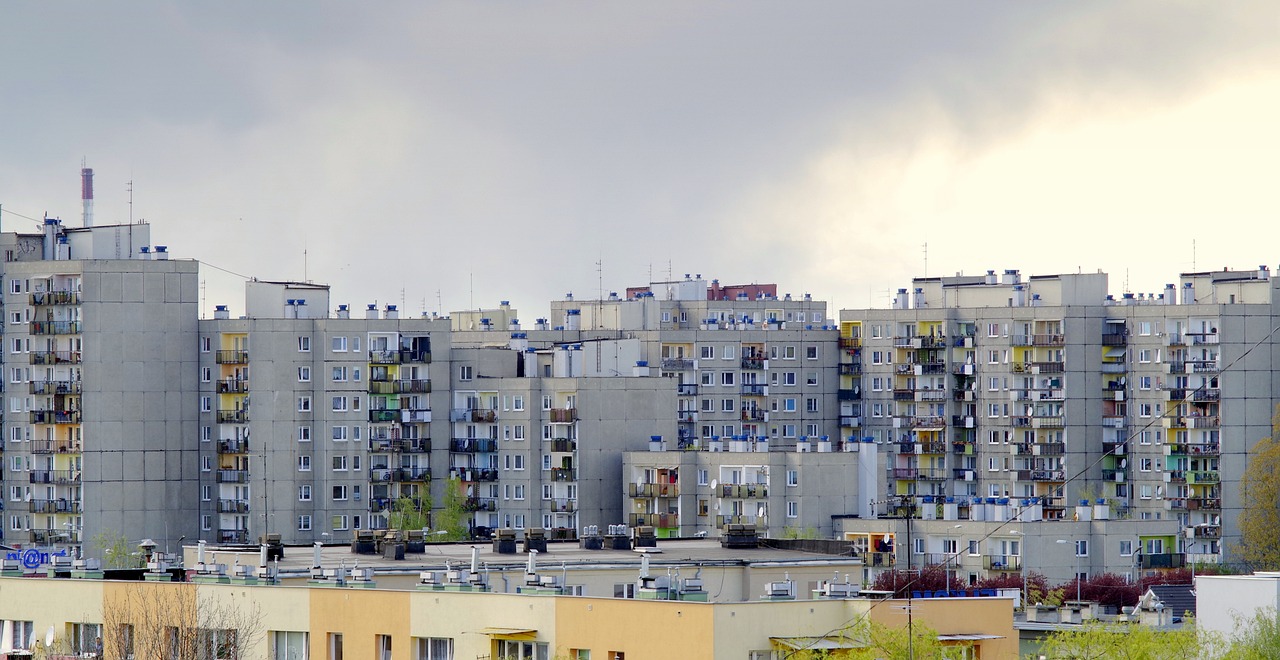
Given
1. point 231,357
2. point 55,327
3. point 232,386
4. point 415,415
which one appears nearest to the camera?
point 55,327

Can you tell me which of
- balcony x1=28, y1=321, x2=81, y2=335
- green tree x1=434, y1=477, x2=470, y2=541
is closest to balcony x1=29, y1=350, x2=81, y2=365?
balcony x1=28, y1=321, x2=81, y2=335

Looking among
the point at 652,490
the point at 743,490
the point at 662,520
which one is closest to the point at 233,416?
the point at 652,490

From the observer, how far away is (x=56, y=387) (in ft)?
419

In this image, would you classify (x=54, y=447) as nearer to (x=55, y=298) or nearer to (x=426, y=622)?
(x=55, y=298)

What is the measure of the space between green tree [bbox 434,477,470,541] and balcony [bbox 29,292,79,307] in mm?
23447

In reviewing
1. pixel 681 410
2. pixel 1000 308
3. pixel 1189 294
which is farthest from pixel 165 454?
pixel 1189 294

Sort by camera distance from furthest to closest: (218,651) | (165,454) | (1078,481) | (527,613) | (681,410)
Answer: (681,410)
(1078,481)
(165,454)
(218,651)
(527,613)

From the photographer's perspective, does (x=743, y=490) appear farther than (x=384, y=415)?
No

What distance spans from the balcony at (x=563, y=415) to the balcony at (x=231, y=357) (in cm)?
1752

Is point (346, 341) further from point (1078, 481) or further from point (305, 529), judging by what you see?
point (1078, 481)

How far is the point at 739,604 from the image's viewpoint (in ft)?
163

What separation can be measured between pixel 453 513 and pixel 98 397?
20.7 metres

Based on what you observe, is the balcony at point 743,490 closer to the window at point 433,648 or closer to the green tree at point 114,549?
the green tree at point 114,549

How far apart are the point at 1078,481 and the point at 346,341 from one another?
48.9 m
